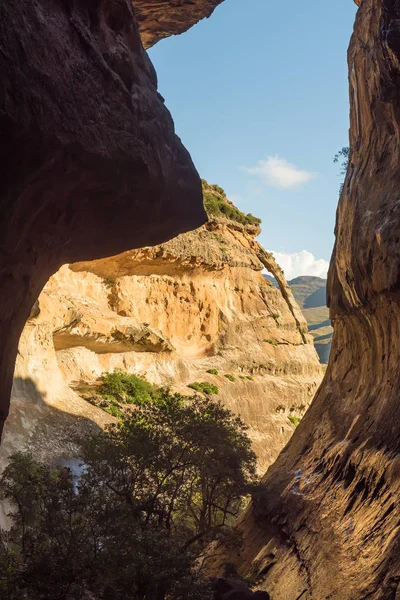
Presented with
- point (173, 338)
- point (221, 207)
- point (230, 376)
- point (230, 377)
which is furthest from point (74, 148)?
point (221, 207)

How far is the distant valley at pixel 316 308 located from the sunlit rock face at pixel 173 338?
5567 cm

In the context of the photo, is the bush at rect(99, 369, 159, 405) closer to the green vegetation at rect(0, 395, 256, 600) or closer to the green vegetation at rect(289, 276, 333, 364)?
the green vegetation at rect(0, 395, 256, 600)

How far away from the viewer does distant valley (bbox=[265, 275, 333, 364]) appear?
109 m

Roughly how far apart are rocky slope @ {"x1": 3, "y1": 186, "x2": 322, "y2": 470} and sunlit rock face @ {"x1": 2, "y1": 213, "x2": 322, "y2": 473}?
0.08m

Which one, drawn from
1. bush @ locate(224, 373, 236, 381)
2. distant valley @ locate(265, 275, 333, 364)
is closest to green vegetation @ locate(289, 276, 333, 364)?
distant valley @ locate(265, 275, 333, 364)

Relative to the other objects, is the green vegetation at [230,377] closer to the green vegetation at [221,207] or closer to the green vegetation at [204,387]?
the green vegetation at [204,387]

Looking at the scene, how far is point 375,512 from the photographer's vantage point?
1311 cm

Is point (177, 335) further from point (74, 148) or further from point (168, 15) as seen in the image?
point (74, 148)

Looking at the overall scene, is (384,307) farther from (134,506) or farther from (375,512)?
(134,506)

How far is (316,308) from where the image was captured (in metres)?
152

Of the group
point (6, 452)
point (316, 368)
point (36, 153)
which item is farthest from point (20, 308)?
point (316, 368)

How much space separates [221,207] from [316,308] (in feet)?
354

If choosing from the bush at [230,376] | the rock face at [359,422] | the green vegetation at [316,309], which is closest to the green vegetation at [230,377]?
the bush at [230,376]

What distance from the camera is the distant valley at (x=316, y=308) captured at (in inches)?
4279
